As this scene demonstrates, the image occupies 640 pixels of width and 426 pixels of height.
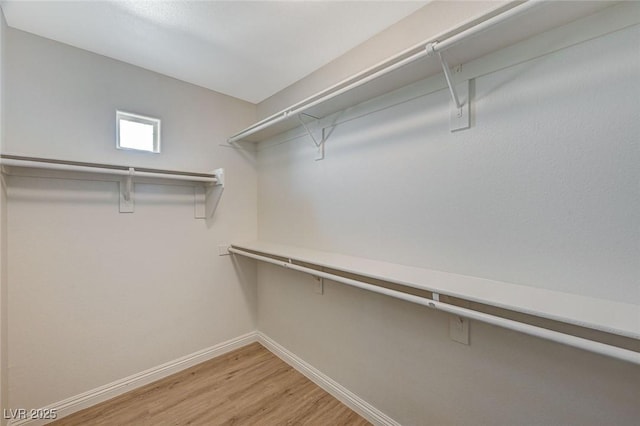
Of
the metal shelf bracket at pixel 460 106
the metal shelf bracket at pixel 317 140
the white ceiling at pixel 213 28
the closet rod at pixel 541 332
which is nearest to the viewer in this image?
the closet rod at pixel 541 332

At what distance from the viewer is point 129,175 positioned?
5.77ft

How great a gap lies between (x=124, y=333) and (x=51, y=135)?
145 centimetres

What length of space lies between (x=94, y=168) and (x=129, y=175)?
0.18m

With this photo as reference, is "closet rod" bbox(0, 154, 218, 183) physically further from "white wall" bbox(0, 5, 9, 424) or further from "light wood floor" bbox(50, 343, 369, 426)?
"light wood floor" bbox(50, 343, 369, 426)

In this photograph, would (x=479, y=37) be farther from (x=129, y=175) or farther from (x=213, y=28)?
(x=129, y=175)

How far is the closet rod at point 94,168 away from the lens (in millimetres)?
1407

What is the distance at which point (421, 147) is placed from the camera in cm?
143

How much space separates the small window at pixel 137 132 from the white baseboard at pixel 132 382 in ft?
5.73

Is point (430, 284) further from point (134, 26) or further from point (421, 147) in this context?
point (134, 26)

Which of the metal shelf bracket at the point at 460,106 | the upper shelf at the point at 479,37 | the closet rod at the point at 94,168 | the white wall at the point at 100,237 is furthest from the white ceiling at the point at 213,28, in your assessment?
the closet rod at the point at 94,168

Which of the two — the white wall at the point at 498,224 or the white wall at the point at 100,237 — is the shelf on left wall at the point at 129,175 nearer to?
the white wall at the point at 100,237

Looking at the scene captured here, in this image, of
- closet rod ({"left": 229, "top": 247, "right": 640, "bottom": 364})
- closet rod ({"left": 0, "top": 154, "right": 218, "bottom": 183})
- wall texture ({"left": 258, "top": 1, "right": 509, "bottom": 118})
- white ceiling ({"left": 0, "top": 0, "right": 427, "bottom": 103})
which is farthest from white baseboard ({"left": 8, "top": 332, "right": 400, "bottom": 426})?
white ceiling ({"left": 0, "top": 0, "right": 427, "bottom": 103})

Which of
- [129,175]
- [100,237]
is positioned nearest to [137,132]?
[129,175]

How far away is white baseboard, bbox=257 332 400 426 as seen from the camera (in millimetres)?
1605
